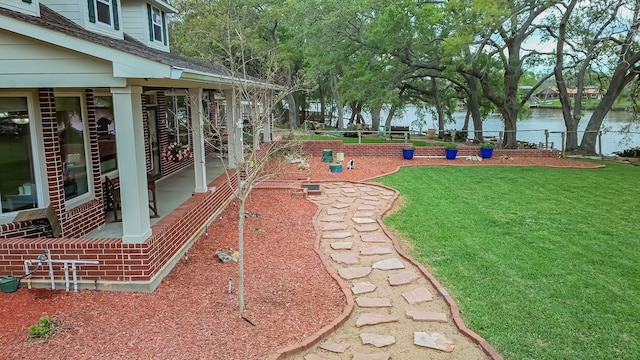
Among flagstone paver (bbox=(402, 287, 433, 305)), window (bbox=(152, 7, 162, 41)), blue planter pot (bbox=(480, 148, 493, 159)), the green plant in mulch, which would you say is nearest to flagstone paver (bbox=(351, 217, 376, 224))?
flagstone paver (bbox=(402, 287, 433, 305))

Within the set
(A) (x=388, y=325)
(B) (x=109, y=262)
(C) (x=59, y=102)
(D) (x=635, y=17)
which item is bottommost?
(A) (x=388, y=325)

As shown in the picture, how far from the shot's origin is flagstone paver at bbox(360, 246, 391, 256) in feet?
22.2

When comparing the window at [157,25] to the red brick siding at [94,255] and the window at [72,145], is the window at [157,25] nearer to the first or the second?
the window at [72,145]

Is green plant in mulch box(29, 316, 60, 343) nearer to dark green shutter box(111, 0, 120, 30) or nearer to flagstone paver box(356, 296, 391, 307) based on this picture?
flagstone paver box(356, 296, 391, 307)

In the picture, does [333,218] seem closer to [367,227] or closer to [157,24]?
[367,227]

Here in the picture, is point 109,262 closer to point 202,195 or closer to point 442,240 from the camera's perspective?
point 202,195

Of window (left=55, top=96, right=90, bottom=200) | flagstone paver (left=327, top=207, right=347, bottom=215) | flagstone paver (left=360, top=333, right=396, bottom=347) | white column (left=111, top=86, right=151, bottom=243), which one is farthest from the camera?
flagstone paver (left=327, top=207, right=347, bottom=215)

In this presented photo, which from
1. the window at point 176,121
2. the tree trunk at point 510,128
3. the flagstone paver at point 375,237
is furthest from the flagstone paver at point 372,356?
the tree trunk at point 510,128

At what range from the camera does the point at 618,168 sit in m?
15.0

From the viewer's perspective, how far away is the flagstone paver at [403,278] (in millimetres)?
5680

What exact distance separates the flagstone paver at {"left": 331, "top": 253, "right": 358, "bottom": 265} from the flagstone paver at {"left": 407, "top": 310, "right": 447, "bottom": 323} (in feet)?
5.30

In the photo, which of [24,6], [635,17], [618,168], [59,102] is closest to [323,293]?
[59,102]

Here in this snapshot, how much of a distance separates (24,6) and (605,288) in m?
8.33

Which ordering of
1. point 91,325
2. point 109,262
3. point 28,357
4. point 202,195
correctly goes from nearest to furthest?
point 28,357 → point 91,325 → point 109,262 → point 202,195
